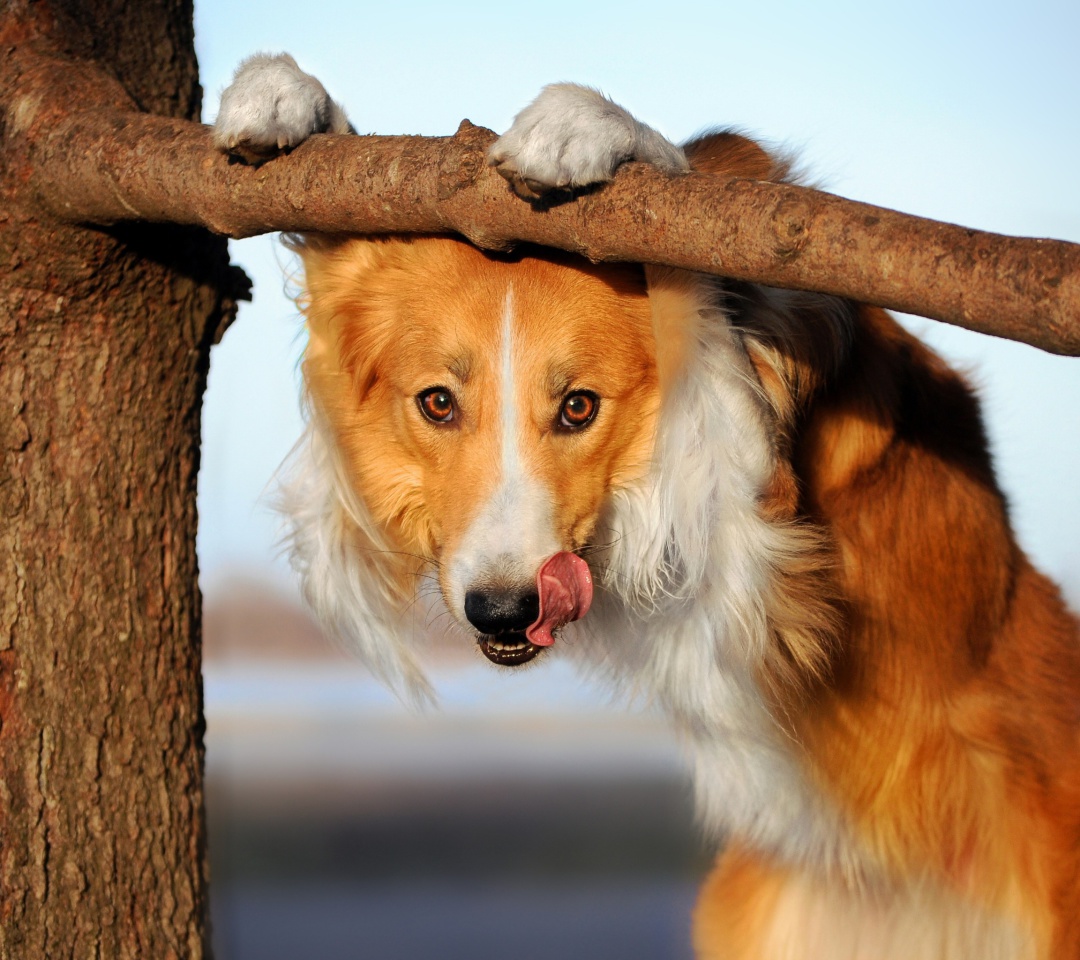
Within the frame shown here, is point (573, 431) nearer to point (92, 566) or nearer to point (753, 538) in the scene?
point (753, 538)

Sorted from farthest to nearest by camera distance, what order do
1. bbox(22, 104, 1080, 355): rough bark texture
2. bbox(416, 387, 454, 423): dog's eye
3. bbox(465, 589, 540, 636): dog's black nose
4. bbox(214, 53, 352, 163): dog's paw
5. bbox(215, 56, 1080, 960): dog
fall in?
bbox(416, 387, 454, 423): dog's eye < bbox(215, 56, 1080, 960): dog < bbox(465, 589, 540, 636): dog's black nose < bbox(214, 53, 352, 163): dog's paw < bbox(22, 104, 1080, 355): rough bark texture

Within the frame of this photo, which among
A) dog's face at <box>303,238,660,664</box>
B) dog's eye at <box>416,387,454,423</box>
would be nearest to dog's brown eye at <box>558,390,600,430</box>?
dog's face at <box>303,238,660,664</box>

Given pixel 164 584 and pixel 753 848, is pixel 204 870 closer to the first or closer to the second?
pixel 164 584

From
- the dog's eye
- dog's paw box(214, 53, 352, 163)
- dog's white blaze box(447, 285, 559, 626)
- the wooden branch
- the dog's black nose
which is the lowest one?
the dog's black nose

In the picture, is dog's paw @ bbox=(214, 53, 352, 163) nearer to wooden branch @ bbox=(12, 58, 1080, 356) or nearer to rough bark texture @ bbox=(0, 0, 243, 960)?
wooden branch @ bbox=(12, 58, 1080, 356)

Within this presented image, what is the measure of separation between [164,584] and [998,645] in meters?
1.78

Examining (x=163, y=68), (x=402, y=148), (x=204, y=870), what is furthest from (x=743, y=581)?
(x=163, y=68)

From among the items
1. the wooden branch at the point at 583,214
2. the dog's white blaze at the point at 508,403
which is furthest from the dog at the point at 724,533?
the wooden branch at the point at 583,214

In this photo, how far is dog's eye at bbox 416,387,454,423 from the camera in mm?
2371

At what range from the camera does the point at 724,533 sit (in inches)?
92.0

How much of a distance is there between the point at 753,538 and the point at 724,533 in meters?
0.06

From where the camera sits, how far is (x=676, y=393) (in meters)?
2.29

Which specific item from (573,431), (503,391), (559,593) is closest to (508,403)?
(503,391)

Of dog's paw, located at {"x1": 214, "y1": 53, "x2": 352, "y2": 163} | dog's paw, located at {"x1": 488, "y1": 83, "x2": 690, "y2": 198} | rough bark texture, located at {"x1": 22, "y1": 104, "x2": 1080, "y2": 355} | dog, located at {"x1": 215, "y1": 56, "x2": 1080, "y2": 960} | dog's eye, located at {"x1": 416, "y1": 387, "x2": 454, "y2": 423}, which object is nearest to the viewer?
rough bark texture, located at {"x1": 22, "y1": 104, "x2": 1080, "y2": 355}
